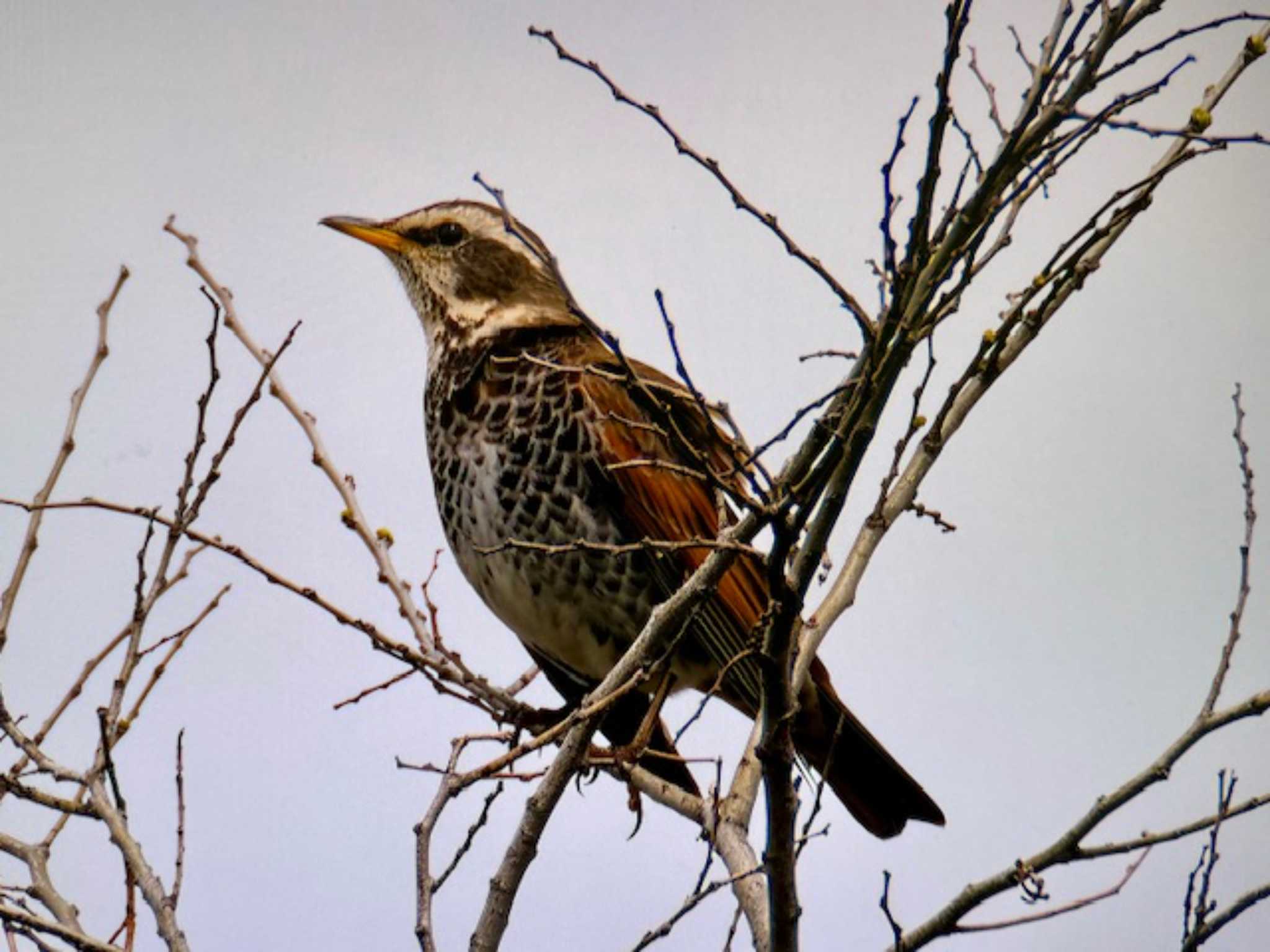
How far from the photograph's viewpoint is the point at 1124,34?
379 centimetres

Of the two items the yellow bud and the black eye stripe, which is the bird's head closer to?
the black eye stripe

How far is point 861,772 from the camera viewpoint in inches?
226

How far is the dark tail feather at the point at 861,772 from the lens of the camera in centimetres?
565

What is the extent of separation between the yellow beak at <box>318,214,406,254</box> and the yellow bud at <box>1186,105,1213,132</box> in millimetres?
3316

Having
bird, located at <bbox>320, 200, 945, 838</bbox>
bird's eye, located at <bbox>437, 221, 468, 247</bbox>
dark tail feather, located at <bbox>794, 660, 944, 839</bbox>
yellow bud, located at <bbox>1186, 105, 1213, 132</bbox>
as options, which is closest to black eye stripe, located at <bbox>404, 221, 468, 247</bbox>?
bird's eye, located at <bbox>437, 221, 468, 247</bbox>

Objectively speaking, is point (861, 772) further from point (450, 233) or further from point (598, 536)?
point (450, 233)

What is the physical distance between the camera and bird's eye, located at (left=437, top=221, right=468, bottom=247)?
6.75 meters

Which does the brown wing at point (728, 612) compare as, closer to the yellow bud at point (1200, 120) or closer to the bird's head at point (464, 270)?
the bird's head at point (464, 270)

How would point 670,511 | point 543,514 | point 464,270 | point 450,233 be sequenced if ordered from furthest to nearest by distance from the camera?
point 450,233, point 464,270, point 670,511, point 543,514

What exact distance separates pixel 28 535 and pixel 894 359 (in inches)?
102

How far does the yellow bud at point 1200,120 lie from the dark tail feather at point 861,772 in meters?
2.11

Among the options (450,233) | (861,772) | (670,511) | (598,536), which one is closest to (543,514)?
(598,536)

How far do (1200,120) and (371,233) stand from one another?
3.40 m

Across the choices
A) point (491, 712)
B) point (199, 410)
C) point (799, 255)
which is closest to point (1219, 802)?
point (799, 255)
